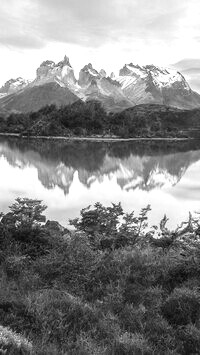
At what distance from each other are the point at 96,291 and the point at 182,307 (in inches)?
85.3

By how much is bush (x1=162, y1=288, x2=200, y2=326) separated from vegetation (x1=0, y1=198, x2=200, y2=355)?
2 centimetres

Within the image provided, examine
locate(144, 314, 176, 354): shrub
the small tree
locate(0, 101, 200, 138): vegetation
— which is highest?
the small tree

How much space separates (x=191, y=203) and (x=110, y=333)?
800 inches

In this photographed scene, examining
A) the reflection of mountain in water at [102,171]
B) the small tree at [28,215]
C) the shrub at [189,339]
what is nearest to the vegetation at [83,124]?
the reflection of mountain in water at [102,171]

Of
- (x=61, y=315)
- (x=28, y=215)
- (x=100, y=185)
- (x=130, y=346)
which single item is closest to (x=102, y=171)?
(x=100, y=185)

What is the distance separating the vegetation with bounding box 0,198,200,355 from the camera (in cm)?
819

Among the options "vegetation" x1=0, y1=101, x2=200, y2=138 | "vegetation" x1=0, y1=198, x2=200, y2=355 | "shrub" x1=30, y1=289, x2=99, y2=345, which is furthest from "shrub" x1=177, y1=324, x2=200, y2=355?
"vegetation" x1=0, y1=101, x2=200, y2=138

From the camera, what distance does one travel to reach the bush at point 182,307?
9.44m

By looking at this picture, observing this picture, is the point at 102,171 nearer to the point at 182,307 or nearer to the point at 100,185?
the point at 100,185

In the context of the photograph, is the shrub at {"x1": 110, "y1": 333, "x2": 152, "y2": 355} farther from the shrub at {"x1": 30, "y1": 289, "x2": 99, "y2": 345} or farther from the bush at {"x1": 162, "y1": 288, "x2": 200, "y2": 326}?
the bush at {"x1": 162, "y1": 288, "x2": 200, "y2": 326}

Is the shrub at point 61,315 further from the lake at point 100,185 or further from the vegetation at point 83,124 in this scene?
the vegetation at point 83,124

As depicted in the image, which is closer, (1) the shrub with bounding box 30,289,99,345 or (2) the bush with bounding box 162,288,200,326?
(1) the shrub with bounding box 30,289,99,345

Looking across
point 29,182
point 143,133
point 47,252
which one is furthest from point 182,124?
point 47,252

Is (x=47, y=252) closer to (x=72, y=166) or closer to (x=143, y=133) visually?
(x=72, y=166)
